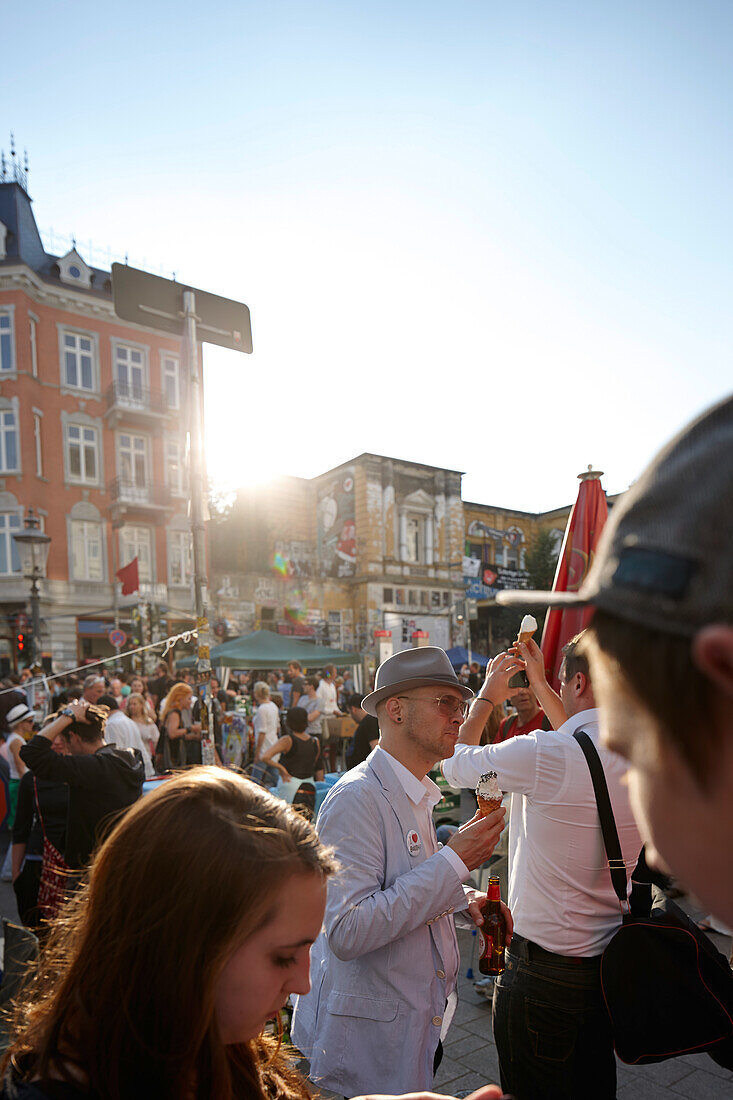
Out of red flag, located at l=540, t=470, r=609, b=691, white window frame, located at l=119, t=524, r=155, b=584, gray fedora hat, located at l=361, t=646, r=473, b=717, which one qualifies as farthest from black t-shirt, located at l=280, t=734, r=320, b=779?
white window frame, located at l=119, t=524, r=155, b=584

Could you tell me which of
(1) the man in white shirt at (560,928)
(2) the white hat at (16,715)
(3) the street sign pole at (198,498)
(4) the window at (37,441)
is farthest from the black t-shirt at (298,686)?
(4) the window at (37,441)

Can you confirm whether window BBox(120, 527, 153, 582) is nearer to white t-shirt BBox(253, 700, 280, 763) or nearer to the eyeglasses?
white t-shirt BBox(253, 700, 280, 763)

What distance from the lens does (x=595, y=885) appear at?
2457 millimetres

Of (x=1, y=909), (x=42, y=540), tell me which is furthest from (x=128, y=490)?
(x=1, y=909)

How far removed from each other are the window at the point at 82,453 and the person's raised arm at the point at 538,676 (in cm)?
2778

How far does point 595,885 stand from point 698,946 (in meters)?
0.45

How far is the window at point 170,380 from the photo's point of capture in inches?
1170

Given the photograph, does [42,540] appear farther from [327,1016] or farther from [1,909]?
[327,1016]

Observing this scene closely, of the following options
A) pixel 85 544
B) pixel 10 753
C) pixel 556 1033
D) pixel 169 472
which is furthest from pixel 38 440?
pixel 556 1033

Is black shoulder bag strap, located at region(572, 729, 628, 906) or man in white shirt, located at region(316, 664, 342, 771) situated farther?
man in white shirt, located at region(316, 664, 342, 771)

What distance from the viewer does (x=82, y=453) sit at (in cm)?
2800

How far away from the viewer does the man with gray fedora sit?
7.01 ft

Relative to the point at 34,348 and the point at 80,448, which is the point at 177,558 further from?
the point at 34,348

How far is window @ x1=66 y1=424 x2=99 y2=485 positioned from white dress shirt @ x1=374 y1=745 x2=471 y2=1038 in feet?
91.9
